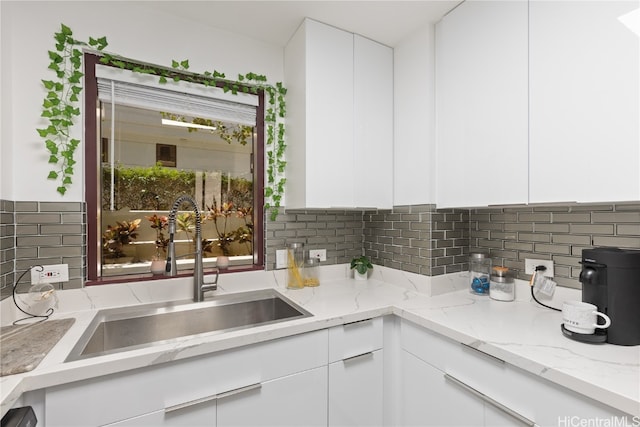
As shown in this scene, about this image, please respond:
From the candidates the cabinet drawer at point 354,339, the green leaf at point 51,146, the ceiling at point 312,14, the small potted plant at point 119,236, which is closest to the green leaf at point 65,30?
the ceiling at point 312,14

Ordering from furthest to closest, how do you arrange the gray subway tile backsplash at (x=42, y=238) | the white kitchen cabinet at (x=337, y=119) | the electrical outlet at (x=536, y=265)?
the white kitchen cabinet at (x=337, y=119), the electrical outlet at (x=536, y=265), the gray subway tile backsplash at (x=42, y=238)

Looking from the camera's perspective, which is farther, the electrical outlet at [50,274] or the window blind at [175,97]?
the window blind at [175,97]

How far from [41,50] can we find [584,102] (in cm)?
226

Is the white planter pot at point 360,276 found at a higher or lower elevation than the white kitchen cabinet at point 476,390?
higher

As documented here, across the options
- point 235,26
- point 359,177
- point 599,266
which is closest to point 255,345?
point 359,177

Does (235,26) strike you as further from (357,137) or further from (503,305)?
(503,305)

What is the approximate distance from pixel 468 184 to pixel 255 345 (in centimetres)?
124

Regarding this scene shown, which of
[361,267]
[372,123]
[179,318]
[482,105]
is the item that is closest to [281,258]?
[361,267]

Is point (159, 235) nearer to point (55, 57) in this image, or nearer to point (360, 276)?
point (55, 57)

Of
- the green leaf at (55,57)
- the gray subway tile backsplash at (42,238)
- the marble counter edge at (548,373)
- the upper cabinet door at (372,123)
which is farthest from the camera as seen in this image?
the upper cabinet door at (372,123)

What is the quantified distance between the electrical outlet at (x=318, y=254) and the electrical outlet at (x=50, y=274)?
1266 mm

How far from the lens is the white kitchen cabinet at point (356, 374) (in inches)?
51.8

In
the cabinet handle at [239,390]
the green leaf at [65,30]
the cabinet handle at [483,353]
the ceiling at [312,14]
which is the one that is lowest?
the cabinet handle at [239,390]

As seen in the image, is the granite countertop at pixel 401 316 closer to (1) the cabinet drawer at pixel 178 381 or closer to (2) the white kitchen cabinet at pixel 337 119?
(1) the cabinet drawer at pixel 178 381
